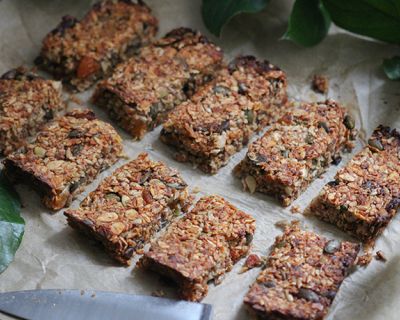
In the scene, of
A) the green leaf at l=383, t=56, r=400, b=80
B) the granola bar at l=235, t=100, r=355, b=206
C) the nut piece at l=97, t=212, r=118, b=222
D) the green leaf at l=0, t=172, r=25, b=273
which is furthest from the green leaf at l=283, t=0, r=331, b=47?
the green leaf at l=0, t=172, r=25, b=273

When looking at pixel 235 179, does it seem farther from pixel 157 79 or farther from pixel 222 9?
pixel 222 9

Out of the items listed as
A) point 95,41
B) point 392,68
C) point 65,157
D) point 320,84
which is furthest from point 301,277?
point 95,41

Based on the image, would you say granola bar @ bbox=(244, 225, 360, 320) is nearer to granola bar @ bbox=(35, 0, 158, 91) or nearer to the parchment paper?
the parchment paper

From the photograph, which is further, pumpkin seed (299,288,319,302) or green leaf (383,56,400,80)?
green leaf (383,56,400,80)

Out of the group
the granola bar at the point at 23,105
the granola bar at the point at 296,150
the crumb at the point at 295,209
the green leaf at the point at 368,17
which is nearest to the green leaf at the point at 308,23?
the green leaf at the point at 368,17

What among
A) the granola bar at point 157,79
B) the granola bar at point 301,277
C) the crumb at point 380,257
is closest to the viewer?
the granola bar at point 301,277

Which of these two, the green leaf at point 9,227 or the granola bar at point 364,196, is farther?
the granola bar at point 364,196

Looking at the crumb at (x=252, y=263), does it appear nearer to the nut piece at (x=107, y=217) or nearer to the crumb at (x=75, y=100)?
the nut piece at (x=107, y=217)
